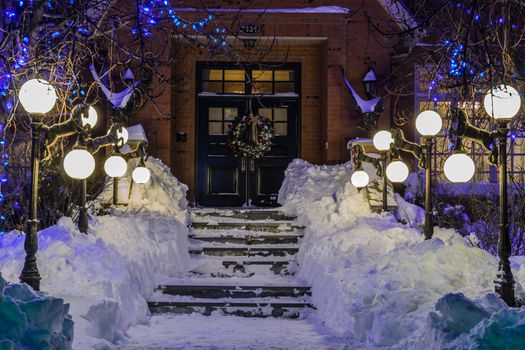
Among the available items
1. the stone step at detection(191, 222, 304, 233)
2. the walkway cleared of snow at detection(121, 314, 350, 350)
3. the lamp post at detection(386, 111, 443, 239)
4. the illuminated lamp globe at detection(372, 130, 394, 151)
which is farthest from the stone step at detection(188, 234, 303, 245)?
the lamp post at detection(386, 111, 443, 239)

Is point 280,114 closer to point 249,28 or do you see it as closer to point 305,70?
point 305,70

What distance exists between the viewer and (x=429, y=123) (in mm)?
9977

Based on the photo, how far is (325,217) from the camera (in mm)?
13195

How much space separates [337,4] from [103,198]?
778 cm

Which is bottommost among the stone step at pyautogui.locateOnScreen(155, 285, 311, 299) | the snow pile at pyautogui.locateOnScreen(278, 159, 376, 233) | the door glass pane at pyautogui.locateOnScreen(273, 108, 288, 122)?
the stone step at pyautogui.locateOnScreen(155, 285, 311, 299)

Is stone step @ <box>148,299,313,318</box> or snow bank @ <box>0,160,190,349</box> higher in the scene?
snow bank @ <box>0,160,190,349</box>

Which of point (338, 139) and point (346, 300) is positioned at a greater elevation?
point (338, 139)

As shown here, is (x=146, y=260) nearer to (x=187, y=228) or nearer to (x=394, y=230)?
(x=187, y=228)

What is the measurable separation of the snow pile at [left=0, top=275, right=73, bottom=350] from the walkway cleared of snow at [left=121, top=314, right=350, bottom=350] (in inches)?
89.5

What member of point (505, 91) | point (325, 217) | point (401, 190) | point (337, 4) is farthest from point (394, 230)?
point (337, 4)

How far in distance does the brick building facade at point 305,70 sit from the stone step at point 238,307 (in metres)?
6.77

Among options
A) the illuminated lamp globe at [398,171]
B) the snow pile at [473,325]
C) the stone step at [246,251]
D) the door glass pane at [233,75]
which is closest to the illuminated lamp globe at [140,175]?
the stone step at [246,251]

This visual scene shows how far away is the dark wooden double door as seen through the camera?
17281 millimetres

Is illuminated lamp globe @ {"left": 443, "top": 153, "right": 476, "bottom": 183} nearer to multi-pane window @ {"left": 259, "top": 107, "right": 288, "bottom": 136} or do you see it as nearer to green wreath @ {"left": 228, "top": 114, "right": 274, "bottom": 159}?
green wreath @ {"left": 228, "top": 114, "right": 274, "bottom": 159}
